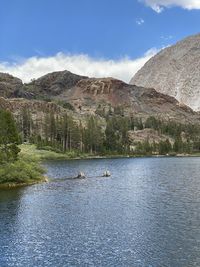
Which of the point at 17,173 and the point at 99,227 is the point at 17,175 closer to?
the point at 17,173

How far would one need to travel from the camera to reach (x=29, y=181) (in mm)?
78688

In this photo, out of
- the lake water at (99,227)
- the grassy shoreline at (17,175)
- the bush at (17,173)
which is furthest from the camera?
the bush at (17,173)

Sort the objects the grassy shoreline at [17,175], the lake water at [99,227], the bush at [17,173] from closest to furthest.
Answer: the lake water at [99,227]
the grassy shoreline at [17,175]
the bush at [17,173]

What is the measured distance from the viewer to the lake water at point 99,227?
33.8 m

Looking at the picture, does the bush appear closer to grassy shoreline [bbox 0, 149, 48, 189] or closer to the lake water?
grassy shoreline [bbox 0, 149, 48, 189]

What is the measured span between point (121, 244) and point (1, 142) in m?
49.3

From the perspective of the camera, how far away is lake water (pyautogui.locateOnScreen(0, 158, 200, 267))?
33809 millimetres

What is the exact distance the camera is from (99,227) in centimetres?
4381

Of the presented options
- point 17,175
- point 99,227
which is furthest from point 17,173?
point 99,227

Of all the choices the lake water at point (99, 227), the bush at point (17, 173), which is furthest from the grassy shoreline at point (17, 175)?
the lake water at point (99, 227)

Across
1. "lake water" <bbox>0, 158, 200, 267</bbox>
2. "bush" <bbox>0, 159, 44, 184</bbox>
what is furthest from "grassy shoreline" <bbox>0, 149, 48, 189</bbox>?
"lake water" <bbox>0, 158, 200, 267</bbox>

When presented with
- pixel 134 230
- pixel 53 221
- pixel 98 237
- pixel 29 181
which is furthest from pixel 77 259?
pixel 29 181

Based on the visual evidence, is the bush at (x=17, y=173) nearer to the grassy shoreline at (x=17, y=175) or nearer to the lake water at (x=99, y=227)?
the grassy shoreline at (x=17, y=175)

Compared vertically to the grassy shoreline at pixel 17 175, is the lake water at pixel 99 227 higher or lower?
lower
